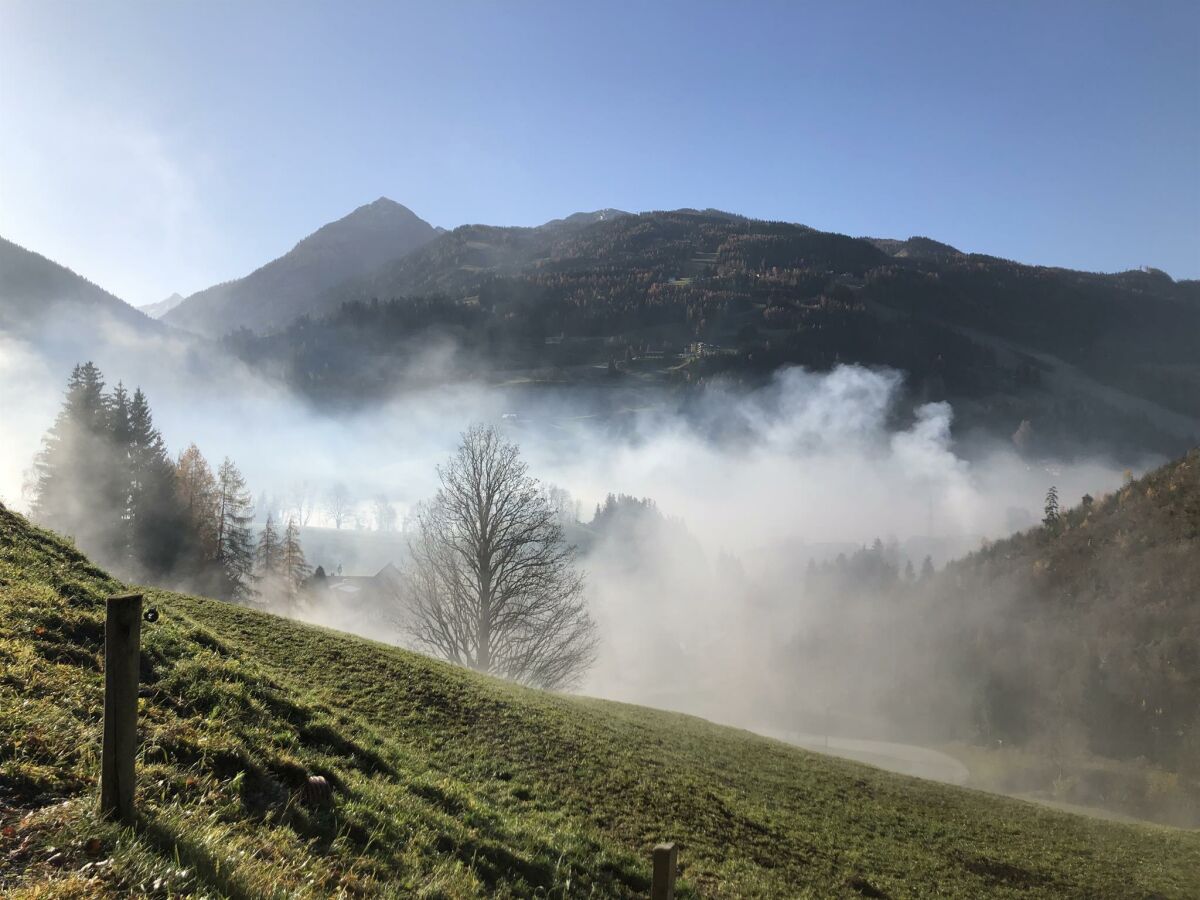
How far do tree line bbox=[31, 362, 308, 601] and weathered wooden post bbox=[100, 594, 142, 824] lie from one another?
45.5m

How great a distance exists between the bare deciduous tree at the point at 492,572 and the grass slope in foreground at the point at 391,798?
15177 mm

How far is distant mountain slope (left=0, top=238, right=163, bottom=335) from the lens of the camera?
448 feet

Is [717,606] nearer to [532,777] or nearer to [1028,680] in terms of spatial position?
[1028,680]

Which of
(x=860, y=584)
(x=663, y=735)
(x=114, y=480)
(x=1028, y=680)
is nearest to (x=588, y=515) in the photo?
(x=860, y=584)

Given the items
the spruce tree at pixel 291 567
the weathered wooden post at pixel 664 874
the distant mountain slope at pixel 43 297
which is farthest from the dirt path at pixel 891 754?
the distant mountain slope at pixel 43 297

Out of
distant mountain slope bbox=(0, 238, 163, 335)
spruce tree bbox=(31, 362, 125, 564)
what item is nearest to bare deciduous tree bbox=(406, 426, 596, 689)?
spruce tree bbox=(31, 362, 125, 564)

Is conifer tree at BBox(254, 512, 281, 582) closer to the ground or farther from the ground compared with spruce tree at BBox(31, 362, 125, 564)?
closer to the ground

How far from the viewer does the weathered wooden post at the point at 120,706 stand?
4254mm

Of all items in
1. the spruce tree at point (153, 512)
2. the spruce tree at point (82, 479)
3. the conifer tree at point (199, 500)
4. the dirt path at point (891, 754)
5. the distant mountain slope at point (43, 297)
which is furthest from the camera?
the distant mountain slope at point (43, 297)

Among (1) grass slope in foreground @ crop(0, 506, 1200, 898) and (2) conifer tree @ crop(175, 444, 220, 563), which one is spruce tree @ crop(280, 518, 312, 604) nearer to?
(2) conifer tree @ crop(175, 444, 220, 563)

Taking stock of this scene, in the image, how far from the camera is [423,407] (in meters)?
195

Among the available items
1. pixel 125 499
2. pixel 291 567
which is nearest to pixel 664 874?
pixel 125 499

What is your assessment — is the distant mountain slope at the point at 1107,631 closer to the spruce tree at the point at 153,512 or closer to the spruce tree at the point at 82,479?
the spruce tree at the point at 153,512

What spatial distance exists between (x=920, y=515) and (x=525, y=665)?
173492 mm
